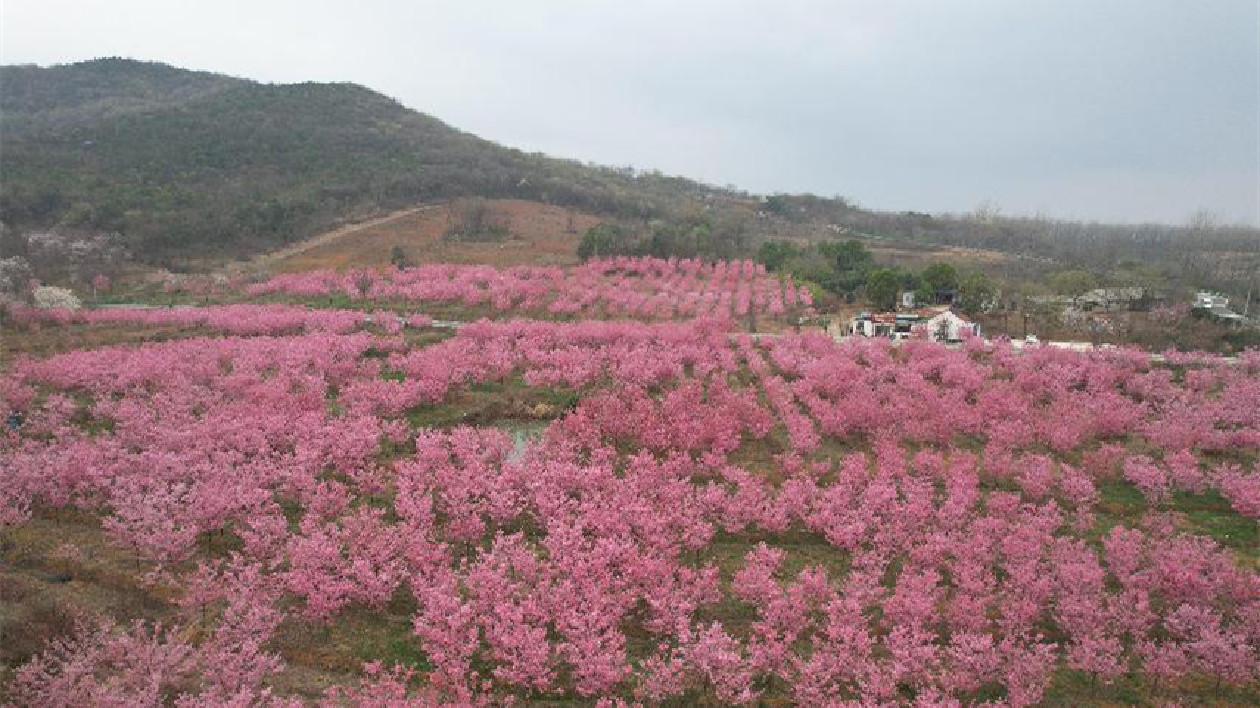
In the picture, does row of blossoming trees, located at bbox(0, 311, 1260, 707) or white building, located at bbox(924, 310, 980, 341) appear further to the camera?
white building, located at bbox(924, 310, 980, 341)

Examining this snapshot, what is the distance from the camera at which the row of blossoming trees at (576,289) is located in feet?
117

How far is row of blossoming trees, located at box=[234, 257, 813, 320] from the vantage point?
3578cm

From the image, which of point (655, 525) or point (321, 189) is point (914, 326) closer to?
point (655, 525)

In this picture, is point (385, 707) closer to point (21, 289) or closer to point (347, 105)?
point (21, 289)

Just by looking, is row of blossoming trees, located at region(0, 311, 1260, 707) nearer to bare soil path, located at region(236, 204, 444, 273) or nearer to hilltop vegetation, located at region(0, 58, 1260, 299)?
bare soil path, located at region(236, 204, 444, 273)

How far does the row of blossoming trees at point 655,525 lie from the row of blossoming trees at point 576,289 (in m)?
12.9

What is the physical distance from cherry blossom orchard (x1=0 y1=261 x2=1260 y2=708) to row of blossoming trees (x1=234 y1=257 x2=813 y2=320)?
11.7 m

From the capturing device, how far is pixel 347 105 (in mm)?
105125

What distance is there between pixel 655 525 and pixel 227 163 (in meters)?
76.2

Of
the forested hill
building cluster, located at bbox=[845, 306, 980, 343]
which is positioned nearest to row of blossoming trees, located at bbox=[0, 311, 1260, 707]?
building cluster, located at bbox=[845, 306, 980, 343]

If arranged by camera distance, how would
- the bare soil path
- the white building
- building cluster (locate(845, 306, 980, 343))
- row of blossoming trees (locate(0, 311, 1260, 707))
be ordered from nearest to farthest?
row of blossoming trees (locate(0, 311, 1260, 707)), building cluster (locate(845, 306, 980, 343)), the white building, the bare soil path

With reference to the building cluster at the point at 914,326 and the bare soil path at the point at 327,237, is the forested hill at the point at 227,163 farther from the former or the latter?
the building cluster at the point at 914,326

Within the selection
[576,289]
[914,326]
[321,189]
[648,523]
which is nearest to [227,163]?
[321,189]

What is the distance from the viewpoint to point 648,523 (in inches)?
505
